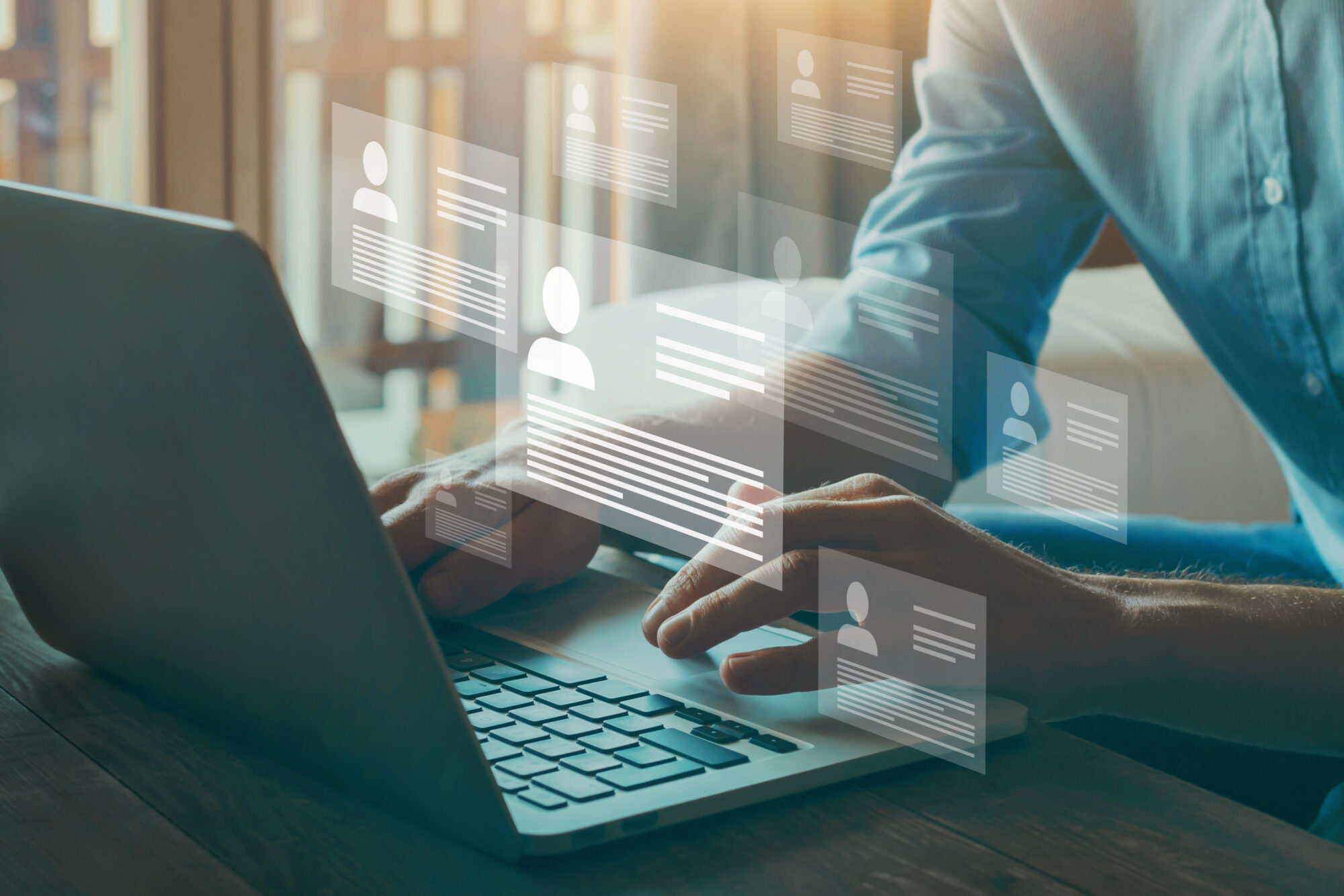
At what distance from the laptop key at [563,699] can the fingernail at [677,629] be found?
0.04 m

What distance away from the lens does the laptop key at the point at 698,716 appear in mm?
392

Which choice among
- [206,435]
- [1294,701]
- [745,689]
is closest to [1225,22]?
[1294,701]

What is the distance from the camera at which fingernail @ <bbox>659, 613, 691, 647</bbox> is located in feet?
1.43

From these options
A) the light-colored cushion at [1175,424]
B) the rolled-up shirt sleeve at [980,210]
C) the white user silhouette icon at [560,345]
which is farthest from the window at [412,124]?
the rolled-up shirt sleeve at [980,210]

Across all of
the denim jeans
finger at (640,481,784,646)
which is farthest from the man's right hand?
the denim jeans

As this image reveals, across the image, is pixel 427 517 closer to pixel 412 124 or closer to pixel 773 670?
pixel 773 670

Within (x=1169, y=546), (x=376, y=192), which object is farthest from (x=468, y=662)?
(x=376, y=192)

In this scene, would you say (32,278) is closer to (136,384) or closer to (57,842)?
(136,384)

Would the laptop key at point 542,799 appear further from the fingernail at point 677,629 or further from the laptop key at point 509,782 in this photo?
the fingernail at point 677,629

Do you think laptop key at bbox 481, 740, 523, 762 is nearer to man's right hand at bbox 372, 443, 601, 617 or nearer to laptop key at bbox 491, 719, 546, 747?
laptop key at bbox 491, 719, 546, 747

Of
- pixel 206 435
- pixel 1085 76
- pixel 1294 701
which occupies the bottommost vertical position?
pixel 1294 701

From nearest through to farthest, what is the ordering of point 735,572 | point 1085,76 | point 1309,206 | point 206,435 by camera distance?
point 206,435
point 735,572
point 1309,206
point 1085,76

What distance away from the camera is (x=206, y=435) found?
0.32 meters

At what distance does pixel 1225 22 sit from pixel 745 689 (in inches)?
27.1
